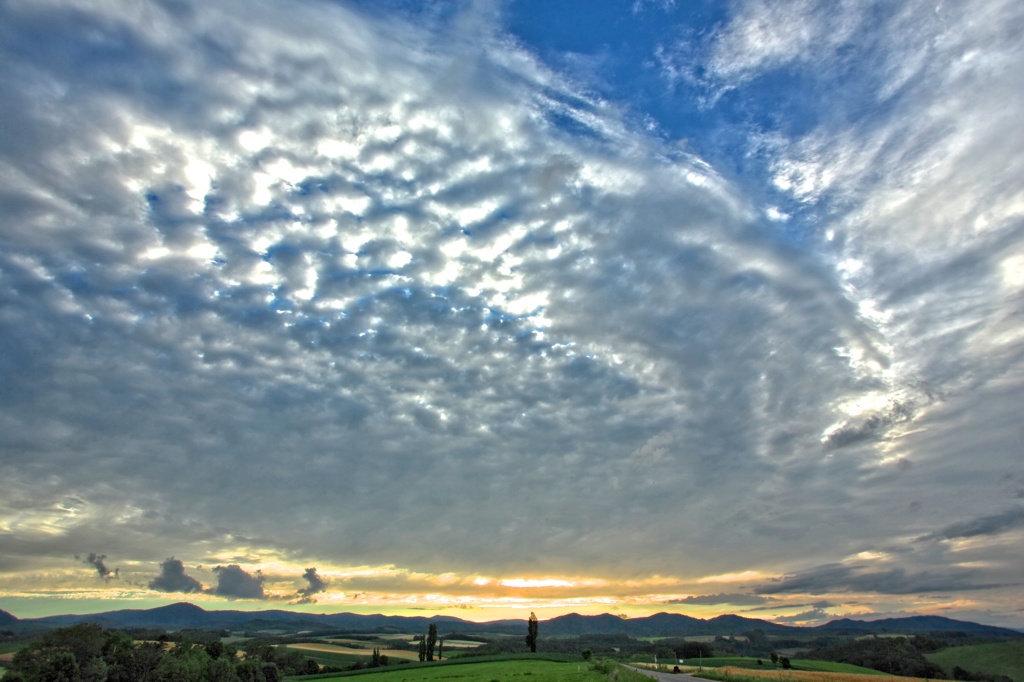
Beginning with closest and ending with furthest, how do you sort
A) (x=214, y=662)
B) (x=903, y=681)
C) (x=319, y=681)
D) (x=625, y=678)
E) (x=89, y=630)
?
1. (x=625, y=678)
2. (x=903, y=681)
3. (x=89, y=630)
4. (x=214, y=662)
5. (x=319, y=681)

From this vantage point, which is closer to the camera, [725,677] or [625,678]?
[625,678]

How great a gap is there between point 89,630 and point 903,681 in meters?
160

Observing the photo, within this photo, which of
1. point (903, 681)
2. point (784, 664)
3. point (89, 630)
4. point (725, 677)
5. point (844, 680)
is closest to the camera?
point (725, 677)

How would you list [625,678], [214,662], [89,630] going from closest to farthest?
[625,678]
[89,630]
[214,662]

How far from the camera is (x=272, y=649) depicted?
653 ft

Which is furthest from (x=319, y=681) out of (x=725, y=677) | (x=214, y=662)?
(x=725, y=677)

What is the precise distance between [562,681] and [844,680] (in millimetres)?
64689

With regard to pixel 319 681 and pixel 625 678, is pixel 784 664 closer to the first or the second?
pixel 319 681

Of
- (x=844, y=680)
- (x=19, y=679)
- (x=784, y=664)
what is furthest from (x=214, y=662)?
(x=784, y=664)

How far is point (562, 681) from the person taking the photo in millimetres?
68500

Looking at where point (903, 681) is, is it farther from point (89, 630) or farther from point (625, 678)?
point (89, 630)

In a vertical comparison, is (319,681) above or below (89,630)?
below

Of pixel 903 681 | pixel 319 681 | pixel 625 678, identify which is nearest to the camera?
pixel 625 678

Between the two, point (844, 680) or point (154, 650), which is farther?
point (154, 650)
